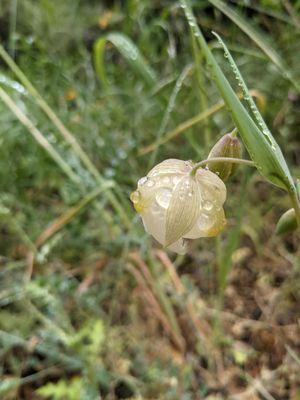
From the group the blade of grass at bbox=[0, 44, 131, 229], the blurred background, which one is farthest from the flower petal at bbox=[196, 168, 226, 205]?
the blade of grass at bbox=[0, 44, 131, 229]

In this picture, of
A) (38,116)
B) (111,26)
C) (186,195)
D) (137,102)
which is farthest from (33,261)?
(111,26)

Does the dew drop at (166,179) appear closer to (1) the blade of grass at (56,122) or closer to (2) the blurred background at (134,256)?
(2) the blurred background at (134,256)

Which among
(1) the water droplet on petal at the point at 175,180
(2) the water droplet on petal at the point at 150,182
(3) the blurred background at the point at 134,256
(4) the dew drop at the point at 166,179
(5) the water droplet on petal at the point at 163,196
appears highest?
(2) the water droplet on petal at the point at 150,182

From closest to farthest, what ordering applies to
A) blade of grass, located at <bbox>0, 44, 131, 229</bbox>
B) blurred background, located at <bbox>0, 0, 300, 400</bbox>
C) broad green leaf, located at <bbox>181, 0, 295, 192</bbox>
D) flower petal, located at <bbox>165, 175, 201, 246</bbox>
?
broad green leaf, located at <bbox>181, 0, 295, 192</bbox> → flower petal, located at <bbox>165, 175, 201, 246</bbox> → blurred background, located at <bbox>0, 0, 300, 400</bbox> → blade of grass, located at <bbox>0, 44, 131, 229</bbox>

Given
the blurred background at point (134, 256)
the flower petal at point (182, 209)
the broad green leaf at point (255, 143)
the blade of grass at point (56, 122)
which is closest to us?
the broad green leaf at point (255, 143)

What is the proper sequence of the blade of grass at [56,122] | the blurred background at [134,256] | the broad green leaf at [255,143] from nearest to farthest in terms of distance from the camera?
the broad green leaf at [255,143]
the blurred background at [134,256]
the blade of grass at [56,122]

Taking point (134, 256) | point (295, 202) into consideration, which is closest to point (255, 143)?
point (295, 202)

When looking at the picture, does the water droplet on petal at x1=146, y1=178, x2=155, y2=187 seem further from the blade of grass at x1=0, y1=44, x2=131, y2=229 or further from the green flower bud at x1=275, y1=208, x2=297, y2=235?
the blade of grass at x1=0, y1=44, x2=131, y2=229

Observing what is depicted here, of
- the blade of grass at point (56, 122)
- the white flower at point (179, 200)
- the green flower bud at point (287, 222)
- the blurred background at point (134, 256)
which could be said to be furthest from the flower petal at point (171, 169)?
the blade of grass at point (56, 122)

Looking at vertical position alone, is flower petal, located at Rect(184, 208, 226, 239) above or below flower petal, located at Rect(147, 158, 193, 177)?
below
